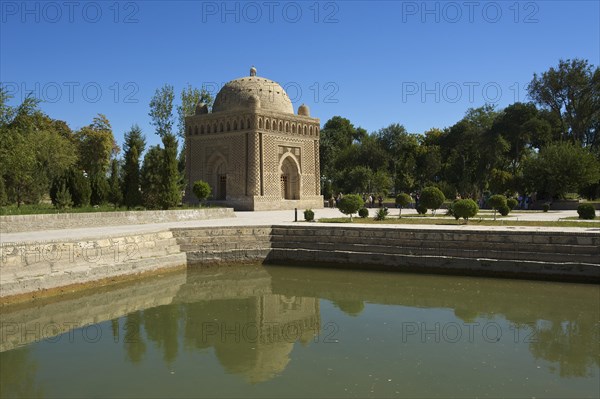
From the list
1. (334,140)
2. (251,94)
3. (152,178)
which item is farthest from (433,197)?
(334,140)

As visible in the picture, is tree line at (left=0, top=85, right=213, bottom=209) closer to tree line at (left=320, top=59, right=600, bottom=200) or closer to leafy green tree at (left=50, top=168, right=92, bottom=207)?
leafy green tree at (left=50, top=168, right=92, bottom=207)

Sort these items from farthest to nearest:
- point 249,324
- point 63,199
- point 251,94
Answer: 1. point 251,94
2. point 63,199
3. point 249,324

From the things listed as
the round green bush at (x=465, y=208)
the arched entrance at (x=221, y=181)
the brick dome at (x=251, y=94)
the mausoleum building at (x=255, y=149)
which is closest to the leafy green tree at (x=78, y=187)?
the mausoleum building at (x=255, y=149)

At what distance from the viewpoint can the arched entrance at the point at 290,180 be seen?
32.9 metres

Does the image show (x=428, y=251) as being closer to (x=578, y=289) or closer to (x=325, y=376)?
(x=578, y=289)

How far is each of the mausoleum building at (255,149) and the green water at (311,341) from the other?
17893mm

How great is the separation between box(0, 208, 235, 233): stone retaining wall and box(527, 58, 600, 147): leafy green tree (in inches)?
1090

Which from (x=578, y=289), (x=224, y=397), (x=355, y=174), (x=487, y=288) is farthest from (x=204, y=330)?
(x=355, y=174)

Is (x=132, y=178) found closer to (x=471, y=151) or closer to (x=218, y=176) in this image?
(x=218, y=176)

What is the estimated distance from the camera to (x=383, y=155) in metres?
51.0

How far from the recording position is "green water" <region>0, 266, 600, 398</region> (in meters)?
6.08

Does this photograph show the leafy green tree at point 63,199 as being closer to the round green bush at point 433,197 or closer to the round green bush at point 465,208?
the round green bush at point 433,197

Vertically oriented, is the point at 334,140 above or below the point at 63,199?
above

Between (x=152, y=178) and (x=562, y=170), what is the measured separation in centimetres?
2210
